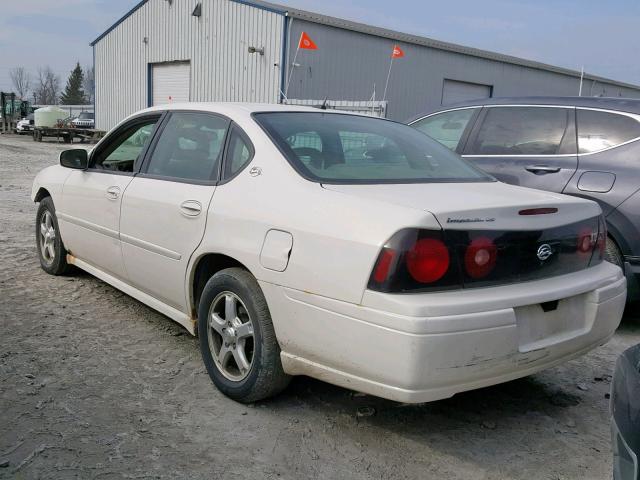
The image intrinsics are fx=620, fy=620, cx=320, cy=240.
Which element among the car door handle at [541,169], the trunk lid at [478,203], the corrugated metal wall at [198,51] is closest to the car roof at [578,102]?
the car door handle at [541,169]

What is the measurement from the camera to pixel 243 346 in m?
3.09

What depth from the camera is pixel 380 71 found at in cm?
2009

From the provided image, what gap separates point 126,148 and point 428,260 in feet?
9.25

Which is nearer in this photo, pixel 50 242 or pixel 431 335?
pixel 431 335

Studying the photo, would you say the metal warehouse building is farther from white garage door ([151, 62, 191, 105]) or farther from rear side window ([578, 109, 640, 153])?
rear side window ([578, 109, 640, 153])

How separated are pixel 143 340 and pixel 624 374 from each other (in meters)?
2.97

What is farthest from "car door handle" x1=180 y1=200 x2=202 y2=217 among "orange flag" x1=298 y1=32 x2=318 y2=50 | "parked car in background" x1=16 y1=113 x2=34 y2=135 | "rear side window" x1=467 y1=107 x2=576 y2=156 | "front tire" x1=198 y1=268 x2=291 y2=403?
Result: "parked car in background" x1=16 y1=113 x2=34 y2=135

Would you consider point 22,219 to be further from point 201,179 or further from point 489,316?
point 489,316

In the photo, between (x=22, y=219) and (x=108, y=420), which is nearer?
(x=108, y=420)

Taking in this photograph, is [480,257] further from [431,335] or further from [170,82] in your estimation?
[170,82]

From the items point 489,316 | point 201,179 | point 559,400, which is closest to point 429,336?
point 489,316

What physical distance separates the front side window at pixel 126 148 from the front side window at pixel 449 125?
99.7 inches

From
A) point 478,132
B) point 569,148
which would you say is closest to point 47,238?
point 478,132

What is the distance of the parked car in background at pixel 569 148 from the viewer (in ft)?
14.2
